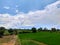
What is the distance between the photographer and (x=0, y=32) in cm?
8719

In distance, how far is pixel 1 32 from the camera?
288 feet

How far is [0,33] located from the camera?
284ft

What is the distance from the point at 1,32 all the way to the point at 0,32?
65 cm

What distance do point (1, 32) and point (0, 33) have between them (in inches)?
54.0

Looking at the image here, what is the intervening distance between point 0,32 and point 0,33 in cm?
84
